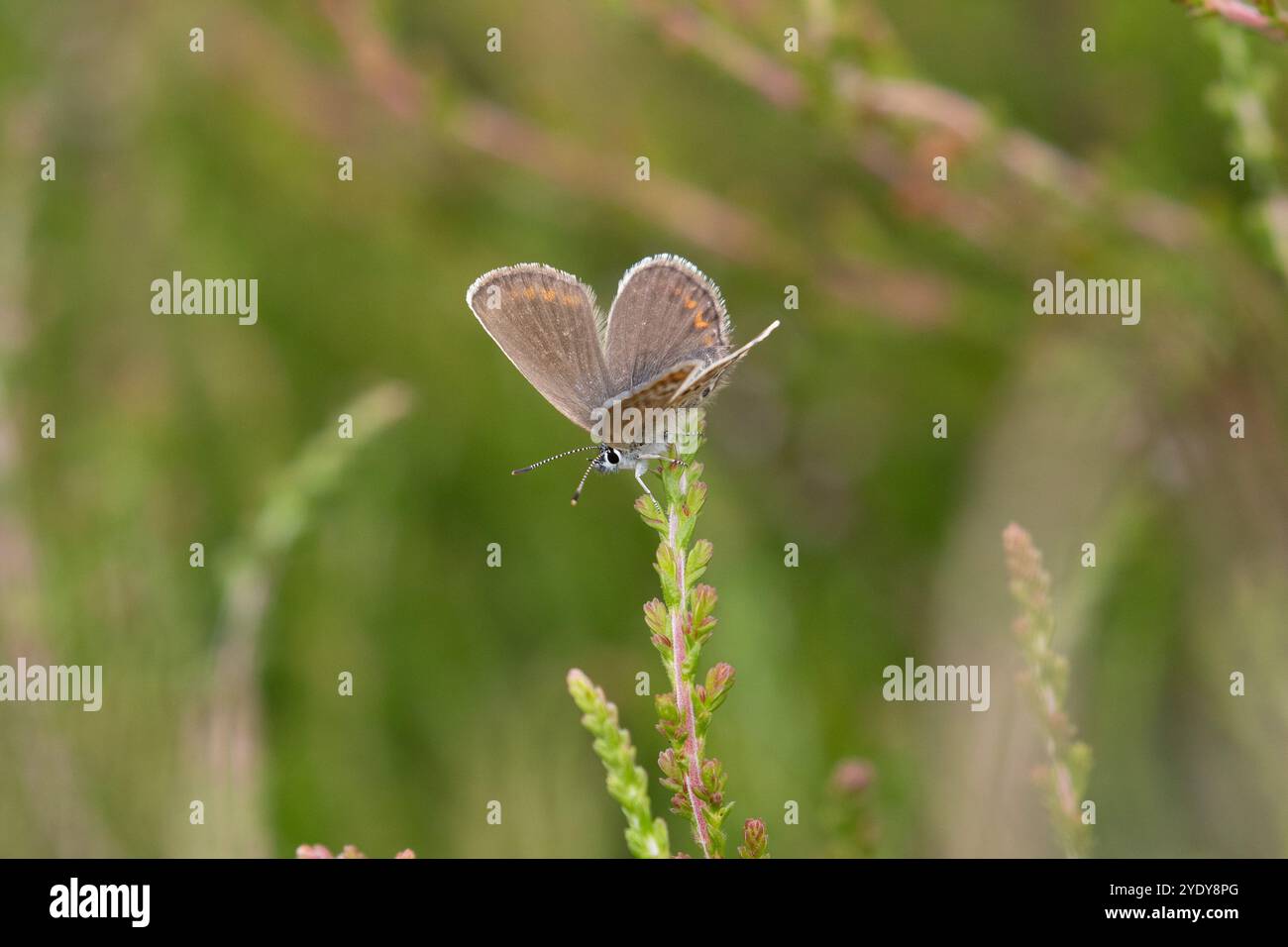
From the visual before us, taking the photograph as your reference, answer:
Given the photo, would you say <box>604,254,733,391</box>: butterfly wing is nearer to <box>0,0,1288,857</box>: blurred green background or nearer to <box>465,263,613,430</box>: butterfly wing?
<box>465,263,613,430</box>: butterfly wing

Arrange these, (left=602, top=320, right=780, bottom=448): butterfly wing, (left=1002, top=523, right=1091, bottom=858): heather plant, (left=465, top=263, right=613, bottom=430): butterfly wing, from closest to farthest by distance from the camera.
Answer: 1. (left=1002, top=523, right=1091, bottom=858): heather plant
2. (left=602, top=320, right=780, bottom=448): butterfly wing
3. (left=465, top=263, right=613, bottom=430): butterfly wing

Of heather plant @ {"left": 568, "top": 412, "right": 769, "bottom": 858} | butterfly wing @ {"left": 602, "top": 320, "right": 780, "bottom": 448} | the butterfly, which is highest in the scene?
the butterfly

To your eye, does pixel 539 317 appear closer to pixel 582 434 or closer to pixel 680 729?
pixel 680 729

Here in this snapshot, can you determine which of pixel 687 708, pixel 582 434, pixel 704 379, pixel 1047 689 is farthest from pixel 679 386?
pixel 582 434

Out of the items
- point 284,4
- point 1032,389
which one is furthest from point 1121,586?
point 284,4

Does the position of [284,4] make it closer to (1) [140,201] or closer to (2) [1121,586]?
(1) [140,201]

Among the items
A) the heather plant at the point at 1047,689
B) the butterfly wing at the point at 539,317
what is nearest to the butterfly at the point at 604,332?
the butterfly wing at the point at 539,317

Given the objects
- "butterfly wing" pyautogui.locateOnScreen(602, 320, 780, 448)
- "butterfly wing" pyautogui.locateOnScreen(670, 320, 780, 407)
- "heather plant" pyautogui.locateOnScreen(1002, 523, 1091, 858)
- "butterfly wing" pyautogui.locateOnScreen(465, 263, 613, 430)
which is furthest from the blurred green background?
"butterfly wing" pyautogui.locateOnScreen(670, 320, 780, 407)
